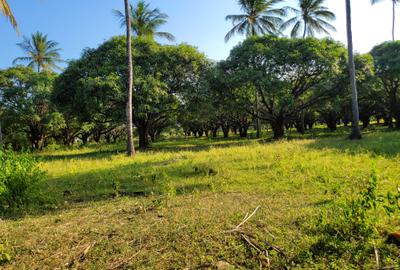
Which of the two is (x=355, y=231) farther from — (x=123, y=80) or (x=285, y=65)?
(x=285, y=65)

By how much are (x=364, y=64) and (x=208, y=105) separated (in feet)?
35.6

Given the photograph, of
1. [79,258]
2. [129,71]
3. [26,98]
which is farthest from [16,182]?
[26,98]

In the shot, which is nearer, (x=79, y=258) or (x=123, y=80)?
(x=79, y=258)

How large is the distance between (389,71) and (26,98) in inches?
1126

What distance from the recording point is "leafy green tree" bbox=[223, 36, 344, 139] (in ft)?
55.9

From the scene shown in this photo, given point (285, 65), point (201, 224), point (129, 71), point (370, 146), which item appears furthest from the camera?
point (285, 65)

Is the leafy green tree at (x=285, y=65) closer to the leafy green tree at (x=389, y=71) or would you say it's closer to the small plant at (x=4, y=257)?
the leafy green tree at (x=389, y=71)

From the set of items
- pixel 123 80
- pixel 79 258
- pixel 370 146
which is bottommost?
pixel 79 258

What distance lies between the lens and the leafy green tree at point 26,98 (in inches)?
861

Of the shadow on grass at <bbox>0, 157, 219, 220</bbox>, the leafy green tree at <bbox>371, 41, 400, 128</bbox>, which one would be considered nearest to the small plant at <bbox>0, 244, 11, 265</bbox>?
the shadow on grass at <bbox>0, 157, 219, 220</bbox>

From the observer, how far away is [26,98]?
2203 centimetres

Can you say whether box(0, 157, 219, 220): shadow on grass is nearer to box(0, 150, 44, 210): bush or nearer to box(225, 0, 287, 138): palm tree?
box(0, 150, 44, 210): bush

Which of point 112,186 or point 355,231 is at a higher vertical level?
point 112,186

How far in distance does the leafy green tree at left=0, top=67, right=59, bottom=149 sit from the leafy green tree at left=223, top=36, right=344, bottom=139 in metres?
15.6
